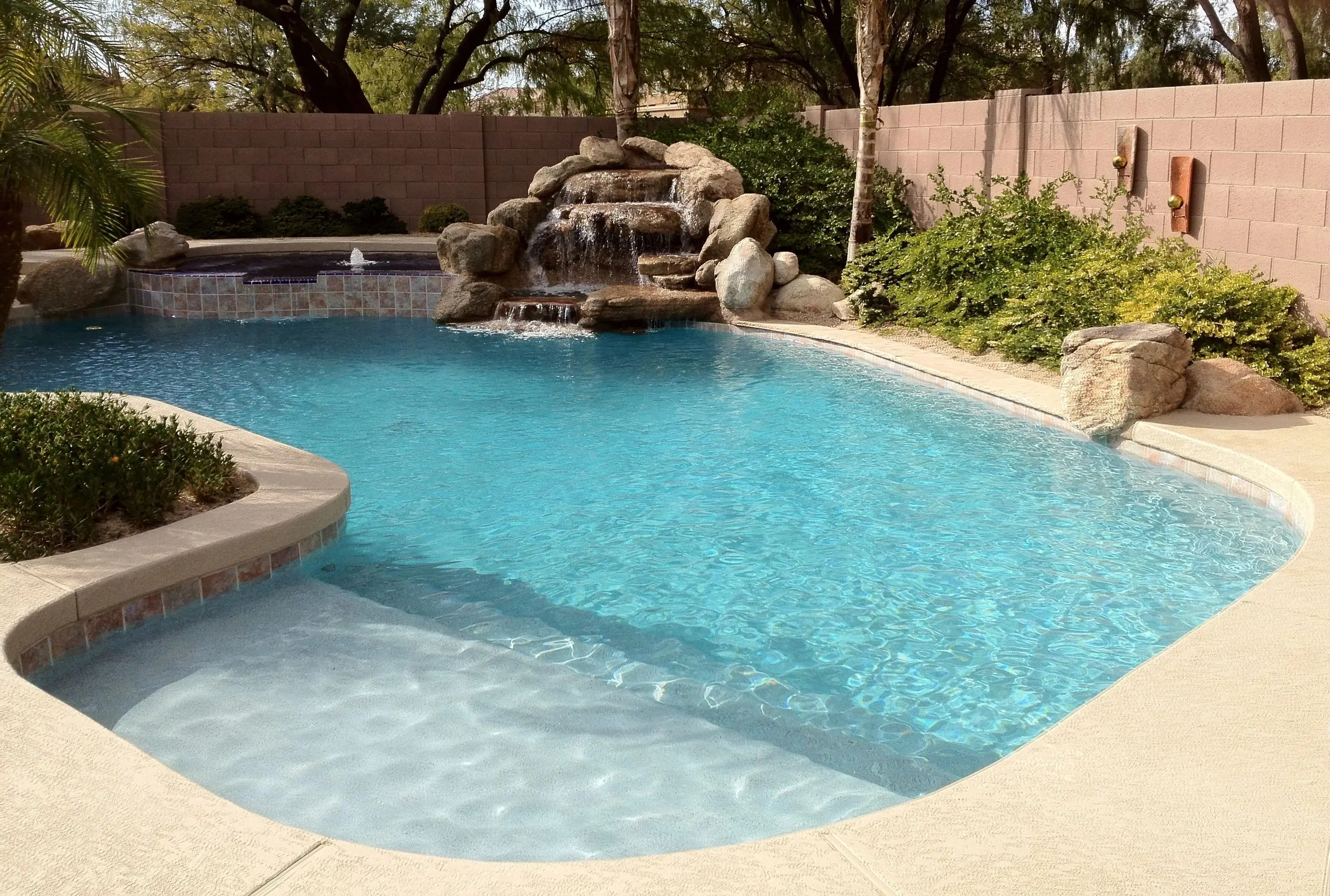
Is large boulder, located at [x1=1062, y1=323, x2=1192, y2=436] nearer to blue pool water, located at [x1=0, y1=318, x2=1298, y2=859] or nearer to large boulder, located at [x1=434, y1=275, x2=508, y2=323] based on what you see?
blue pool water, located at [x1=0, y1=318, x2=1298, y2=859]

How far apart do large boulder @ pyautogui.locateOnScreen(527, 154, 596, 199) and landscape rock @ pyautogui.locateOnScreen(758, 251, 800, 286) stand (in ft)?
13.0

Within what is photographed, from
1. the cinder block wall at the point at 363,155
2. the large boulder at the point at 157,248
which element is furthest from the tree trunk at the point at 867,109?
the large boulder at the point at 157,248

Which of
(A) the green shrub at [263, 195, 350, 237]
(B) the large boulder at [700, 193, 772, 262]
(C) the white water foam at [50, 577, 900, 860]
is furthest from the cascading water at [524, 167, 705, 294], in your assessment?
(C) the white water foam at [50, 577, 900, 860]

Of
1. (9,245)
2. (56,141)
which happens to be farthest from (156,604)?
(56,141)

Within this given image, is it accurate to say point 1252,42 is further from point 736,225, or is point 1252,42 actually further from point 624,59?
point 736,225

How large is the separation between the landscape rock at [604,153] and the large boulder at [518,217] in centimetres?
154

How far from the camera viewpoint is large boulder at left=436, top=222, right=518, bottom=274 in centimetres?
1550

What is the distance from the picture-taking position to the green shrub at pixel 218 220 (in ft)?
66.3

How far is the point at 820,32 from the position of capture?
2442cm

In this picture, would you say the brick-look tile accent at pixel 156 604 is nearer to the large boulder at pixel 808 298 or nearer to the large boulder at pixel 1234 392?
the large boulder at pixel 1234 392

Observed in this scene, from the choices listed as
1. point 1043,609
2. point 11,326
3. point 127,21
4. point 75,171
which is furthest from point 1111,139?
point 127,21

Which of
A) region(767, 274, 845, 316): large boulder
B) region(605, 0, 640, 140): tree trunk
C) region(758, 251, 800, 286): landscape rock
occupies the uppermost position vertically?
region(605, 0, 640, 140): tree trunk

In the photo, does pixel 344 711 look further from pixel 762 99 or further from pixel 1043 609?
pixel 762 99

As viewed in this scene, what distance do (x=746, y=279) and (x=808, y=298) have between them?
0.81 meters
